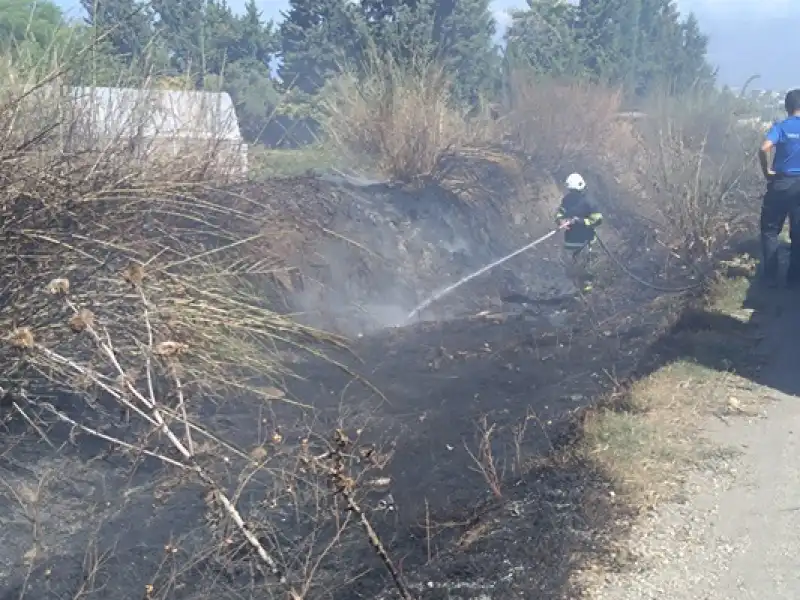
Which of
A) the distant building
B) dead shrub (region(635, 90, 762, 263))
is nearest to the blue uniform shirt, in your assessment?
dead shrub (region(635, 90, 762, 263))

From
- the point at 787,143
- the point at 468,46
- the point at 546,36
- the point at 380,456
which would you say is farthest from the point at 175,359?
the point at 546,36

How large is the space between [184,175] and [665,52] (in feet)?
125

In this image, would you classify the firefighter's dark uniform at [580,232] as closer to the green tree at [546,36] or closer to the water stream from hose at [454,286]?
the water stream from hose at [454,286]

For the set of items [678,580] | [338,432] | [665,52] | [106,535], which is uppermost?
[665,52]

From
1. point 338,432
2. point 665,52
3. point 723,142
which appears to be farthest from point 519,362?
point 665,52

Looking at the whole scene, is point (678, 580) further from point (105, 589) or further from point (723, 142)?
point (723, 142)

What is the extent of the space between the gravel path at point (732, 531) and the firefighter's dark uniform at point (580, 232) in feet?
20.7

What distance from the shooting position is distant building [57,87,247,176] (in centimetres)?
657

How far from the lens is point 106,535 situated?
6164 millimetres

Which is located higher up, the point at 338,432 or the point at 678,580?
the point at 338,432

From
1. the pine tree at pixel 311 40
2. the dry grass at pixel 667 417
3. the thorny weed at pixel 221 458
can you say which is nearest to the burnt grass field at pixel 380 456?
the thorny weed at pixel 221 458

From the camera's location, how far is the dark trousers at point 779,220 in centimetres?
915

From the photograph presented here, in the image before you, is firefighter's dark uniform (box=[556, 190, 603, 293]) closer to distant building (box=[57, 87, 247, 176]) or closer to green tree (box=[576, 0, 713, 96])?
distant building (box=[57, 87, 247, 176])

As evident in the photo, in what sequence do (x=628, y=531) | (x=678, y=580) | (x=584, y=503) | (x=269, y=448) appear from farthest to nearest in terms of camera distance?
(x=269, y=448), (x=584, y=503), (x=628, y=531), (x=678, y=580)
